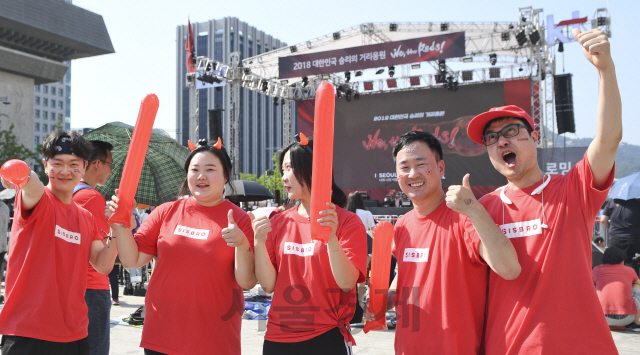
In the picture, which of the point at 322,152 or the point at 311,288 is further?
the point at 311,288

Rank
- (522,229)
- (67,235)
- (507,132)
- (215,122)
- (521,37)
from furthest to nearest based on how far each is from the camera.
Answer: (215,122), (521,37), (67,235), (507,132), (522,229)

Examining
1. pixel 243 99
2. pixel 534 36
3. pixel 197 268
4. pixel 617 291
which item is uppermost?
pixel 243 99

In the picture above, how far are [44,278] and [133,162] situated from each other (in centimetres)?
75

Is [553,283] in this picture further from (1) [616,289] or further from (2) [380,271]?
(1) [616,289]

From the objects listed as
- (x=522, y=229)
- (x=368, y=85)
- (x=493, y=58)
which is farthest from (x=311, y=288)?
(x=368, y=85)

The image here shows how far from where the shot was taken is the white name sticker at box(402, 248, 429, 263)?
2100 mm

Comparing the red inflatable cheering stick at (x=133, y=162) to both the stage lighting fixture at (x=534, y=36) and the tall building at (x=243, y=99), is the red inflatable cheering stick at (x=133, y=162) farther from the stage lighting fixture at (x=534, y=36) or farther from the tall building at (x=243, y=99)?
the tall building at (x=243, y=99)

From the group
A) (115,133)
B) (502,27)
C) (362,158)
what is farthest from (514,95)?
(115,133)

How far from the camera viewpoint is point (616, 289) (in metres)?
5.59

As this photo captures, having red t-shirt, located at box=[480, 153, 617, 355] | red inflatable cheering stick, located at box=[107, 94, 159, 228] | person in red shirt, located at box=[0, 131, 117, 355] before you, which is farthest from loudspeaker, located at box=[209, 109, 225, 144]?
red t-shirt, located at box=[480, 153, 617, 355]

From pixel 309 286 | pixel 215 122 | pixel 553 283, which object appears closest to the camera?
pixel 553 283

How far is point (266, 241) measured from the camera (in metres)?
2.50

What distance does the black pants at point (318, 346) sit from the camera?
7.36ft

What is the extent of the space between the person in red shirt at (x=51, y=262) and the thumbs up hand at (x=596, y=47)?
7.53ft
